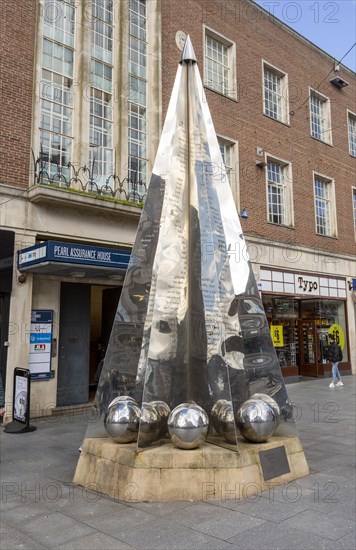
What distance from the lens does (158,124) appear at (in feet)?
44.9

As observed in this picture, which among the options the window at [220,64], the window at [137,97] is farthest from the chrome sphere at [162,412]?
the window at [220,64]

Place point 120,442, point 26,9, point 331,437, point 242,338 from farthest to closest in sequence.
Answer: point 26,9
point 331,437
point 242,338
point 120,442

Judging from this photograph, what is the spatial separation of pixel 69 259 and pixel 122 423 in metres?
4.61

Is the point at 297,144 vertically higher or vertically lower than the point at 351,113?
lower

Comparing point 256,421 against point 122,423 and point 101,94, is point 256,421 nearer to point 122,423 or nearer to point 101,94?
point 122,423

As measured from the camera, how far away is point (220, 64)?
17.1 m

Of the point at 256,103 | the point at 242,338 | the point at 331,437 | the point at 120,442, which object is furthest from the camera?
the point at 256,103

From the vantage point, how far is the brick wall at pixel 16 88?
10766 mm

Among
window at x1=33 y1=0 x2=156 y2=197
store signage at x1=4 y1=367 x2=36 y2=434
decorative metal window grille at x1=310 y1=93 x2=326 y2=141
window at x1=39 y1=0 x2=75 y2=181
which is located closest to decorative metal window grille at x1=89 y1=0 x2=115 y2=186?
window at x1=33 y1=0 x2=156 y2=197

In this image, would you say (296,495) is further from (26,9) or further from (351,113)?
(351,113)

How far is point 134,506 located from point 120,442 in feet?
3.05

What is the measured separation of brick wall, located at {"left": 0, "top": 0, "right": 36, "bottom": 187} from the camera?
10.8 m

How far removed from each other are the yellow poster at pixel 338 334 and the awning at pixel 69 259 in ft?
38.9

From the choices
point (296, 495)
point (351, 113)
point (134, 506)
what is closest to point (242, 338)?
point (296, 495)
